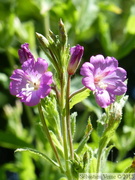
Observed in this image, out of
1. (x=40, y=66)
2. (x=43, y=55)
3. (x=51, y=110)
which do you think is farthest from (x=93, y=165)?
(x=43, y=55)

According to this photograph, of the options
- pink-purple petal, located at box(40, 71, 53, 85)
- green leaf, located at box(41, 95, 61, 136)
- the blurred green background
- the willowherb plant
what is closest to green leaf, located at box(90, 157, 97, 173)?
the willowherb plant

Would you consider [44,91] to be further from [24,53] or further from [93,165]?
[93,165]

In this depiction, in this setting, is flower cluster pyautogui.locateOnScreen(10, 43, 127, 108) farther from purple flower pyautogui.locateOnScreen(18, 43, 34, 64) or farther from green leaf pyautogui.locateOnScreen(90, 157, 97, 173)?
green leaf pyautogui.locateOnScreen(90, 157, 97, 173)

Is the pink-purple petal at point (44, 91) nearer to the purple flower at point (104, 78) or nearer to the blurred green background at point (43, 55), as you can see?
the purple flower at point (104, 78)

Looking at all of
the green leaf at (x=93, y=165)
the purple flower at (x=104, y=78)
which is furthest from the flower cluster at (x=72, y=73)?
the green leaf at (x=93, y=165)

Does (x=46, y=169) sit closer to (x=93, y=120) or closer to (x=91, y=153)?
(x=91, y=153)

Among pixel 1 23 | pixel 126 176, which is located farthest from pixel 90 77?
pixel 1 23

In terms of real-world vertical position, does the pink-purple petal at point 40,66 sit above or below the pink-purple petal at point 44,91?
above
